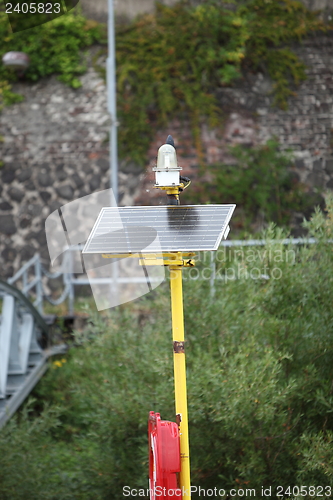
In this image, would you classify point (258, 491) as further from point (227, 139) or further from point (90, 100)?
point (90, 100)

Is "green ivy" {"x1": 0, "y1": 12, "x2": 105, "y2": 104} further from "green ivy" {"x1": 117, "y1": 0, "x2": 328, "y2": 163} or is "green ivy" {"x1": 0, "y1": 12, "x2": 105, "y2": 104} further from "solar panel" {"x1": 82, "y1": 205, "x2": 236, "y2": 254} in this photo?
"solar panel" {"x1": 82, "y1": 205, "x2": 236, "y2": 254}

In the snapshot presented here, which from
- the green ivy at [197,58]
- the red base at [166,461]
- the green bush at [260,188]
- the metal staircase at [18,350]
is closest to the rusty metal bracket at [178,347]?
the red base at [166,461]

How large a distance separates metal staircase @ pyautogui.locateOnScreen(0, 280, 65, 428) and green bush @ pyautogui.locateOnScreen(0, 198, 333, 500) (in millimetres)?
893

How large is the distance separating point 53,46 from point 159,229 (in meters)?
9.21

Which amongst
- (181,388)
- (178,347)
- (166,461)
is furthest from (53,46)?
(166,461)

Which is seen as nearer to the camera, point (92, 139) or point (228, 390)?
point (228, 390)

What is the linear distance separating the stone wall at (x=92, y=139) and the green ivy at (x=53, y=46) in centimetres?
19

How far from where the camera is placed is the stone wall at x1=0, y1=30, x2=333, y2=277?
35.2 feet

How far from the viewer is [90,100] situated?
11.0 metres

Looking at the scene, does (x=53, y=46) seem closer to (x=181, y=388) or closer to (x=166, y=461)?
(x=181, y=388)

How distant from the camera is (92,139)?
1093cm

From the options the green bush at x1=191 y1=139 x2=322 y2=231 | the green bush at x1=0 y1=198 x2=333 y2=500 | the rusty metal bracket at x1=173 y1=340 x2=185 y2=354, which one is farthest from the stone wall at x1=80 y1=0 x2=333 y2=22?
the rusty metal bracket at x1=173 y1=340 x2=185 y2=354

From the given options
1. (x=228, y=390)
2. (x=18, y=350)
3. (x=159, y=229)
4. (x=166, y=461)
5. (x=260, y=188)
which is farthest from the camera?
(x=260, y=188)

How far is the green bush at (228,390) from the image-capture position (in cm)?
383
